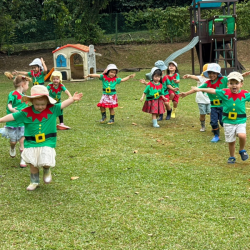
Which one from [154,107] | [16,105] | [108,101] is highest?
[16,105]

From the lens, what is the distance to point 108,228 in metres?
4.14

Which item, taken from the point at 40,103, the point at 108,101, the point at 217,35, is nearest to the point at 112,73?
the point at 108,101

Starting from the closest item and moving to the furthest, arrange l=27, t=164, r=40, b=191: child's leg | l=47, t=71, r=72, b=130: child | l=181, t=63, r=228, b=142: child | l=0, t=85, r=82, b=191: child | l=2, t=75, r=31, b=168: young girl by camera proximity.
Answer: l=0, t=85, r=82, b=191: child, l=27, t=164, r=40, b=191: child's leg, l=2, t=75, r=31, b=168: young girl, l=181, t=63, r=228, b=142: child, l=47, t=71, r=72, b=130: child

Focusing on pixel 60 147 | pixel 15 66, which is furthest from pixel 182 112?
pixel 15 66

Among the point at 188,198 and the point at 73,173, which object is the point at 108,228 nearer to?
the point at 188,198

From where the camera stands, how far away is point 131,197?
495cm

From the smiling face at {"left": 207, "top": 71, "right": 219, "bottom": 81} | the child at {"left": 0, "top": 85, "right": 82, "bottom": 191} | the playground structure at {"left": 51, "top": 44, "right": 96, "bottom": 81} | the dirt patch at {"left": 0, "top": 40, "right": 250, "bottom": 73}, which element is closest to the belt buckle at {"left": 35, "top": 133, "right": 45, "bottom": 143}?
the child at {"left": 0, "top": 85, "right": 82, "bottom": 191}

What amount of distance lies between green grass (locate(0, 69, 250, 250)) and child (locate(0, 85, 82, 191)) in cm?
37

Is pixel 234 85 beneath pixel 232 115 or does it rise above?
above

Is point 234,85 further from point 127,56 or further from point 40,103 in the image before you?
point 127,56

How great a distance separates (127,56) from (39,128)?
20670mm

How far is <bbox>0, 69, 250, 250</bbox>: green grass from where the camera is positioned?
3951mm

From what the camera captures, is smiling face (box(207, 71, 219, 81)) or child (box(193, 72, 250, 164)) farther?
smiling face (box(207, 71, 219, 81))

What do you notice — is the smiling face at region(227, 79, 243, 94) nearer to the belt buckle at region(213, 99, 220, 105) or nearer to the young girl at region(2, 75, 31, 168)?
the belt buckle at region(213, 99, 220, 105)
